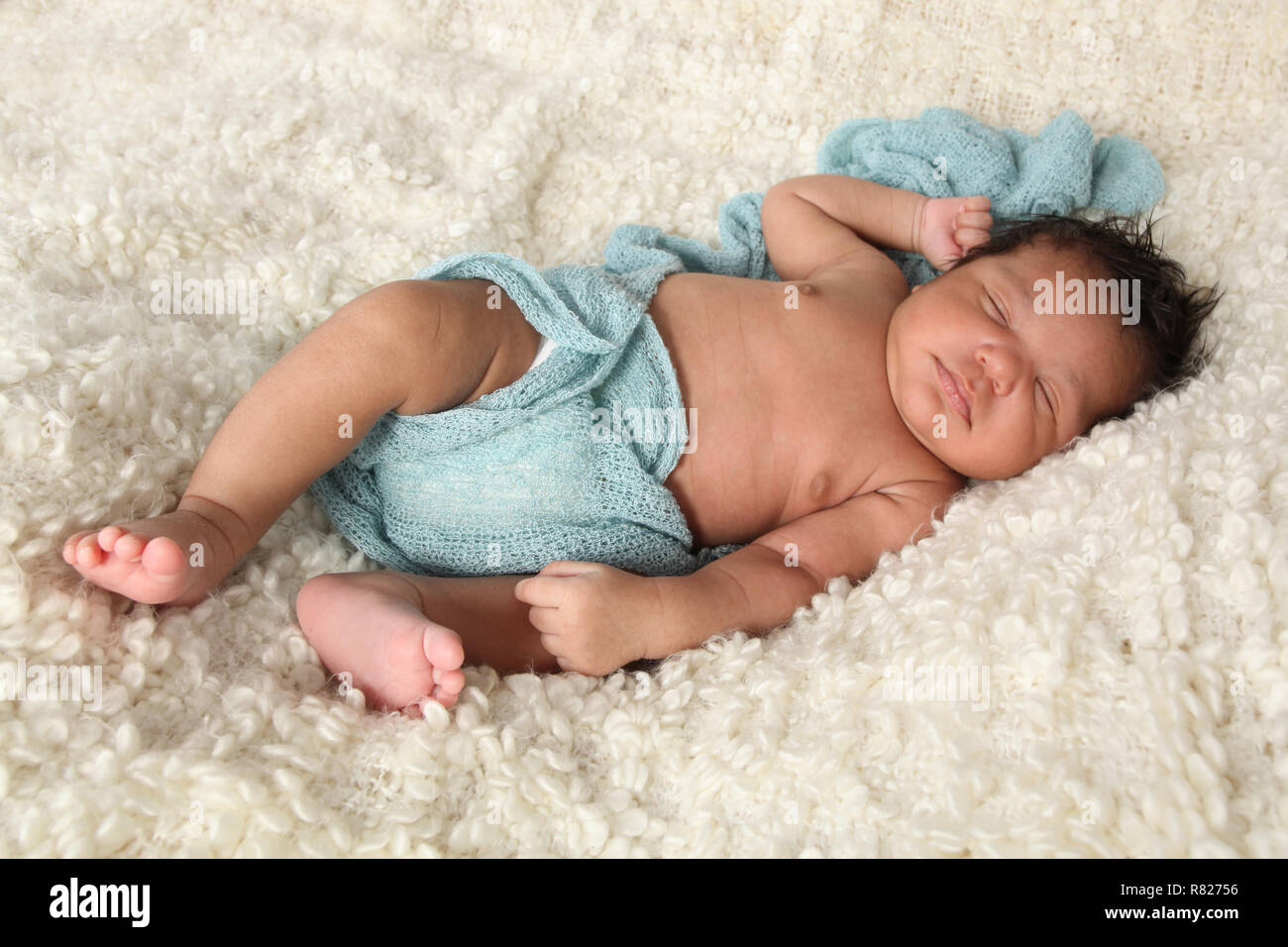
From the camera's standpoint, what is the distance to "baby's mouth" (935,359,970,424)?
53.0 inches

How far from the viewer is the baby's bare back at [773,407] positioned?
4.52 feet

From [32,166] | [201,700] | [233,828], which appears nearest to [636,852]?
[233,828]

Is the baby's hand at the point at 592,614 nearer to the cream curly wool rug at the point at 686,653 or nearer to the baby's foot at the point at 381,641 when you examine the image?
the cream curly wool rug at the point at 686,653

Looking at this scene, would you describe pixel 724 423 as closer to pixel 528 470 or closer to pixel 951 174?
pixel 528 470

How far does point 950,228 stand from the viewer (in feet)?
5.24

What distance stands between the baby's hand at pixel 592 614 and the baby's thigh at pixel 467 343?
257mm

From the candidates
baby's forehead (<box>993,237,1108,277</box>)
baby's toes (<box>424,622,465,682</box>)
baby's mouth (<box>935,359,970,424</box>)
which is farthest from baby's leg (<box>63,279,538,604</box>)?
baby's forehead (<box>993,237,1108,277</box>)

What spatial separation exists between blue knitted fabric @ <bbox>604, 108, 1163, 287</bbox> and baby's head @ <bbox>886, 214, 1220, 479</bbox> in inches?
7.1

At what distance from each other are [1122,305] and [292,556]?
1.18m

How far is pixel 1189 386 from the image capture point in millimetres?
1235

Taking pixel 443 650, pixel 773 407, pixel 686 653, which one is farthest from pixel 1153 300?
pixel 443 650

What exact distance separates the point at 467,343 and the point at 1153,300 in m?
0.96

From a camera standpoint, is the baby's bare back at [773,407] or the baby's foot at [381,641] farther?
the baby's bare back at [773,407]

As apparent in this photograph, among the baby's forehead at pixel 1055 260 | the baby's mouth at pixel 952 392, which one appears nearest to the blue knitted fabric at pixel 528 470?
the baby's mouth at pixel 952 392
